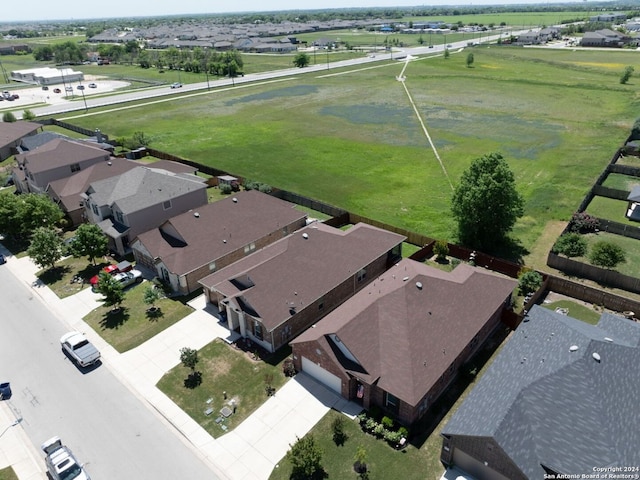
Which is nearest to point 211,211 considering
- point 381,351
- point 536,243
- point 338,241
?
point 338,241

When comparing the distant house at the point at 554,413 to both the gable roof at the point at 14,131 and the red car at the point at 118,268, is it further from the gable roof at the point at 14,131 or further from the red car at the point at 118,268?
the gable roof at the point at 14,131

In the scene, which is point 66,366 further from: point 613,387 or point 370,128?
point 370,128

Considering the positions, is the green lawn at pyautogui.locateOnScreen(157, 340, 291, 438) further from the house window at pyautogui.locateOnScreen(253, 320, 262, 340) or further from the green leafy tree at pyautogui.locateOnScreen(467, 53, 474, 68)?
the green leafy tree at pyautogui.locateOnScreen(467, 53, 474, 68)

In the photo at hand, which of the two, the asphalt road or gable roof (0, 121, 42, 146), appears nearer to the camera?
the asphalt road

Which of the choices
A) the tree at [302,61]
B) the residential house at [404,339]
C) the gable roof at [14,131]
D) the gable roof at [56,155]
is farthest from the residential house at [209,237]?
the tree at [302,61]

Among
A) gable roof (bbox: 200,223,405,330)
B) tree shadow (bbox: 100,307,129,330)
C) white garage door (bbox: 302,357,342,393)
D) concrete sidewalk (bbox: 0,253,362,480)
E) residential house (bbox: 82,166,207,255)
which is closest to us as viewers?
concrete sidewalk (bbox: 0,253,362,480)

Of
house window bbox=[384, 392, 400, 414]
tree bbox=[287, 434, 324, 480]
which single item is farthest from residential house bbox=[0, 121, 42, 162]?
house window bbox=[384, 392, 400, 414]
